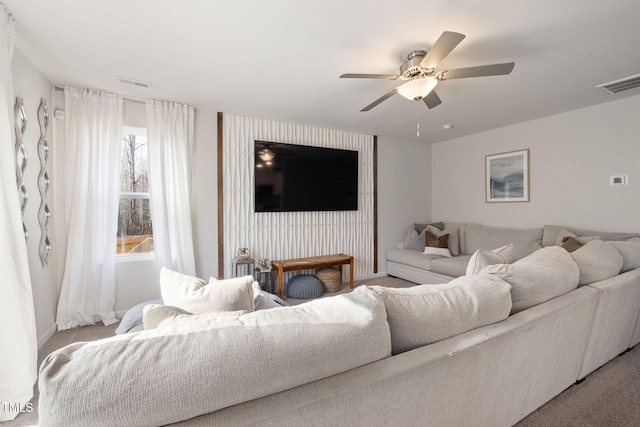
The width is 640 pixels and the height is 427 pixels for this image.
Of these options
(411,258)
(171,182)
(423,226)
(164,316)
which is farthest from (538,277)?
(171,182)

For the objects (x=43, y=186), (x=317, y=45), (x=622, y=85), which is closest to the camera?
(x=317, y=45)

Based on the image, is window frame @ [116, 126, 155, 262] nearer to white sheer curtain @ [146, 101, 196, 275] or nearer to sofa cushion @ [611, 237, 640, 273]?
white sheer curtain @ [146, 101, 196, 275]

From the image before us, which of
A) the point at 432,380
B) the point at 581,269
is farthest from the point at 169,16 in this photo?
the point at 581,269

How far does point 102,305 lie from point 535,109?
543cm

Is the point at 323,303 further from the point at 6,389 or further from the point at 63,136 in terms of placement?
the point at 63,136

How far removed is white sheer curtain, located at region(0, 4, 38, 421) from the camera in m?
1.55

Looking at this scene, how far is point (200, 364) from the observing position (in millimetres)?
645

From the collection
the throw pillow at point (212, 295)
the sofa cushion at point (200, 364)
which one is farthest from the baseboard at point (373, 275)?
the sofa cushion at point (200, 364)

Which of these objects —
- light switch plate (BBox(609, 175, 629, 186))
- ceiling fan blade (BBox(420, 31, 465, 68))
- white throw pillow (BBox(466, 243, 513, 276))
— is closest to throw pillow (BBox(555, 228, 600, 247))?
light switch plate (BBox(609, 175, 629, 186))

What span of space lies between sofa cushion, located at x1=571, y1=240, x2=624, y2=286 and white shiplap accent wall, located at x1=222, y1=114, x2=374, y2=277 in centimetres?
281

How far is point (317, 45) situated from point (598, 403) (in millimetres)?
2961

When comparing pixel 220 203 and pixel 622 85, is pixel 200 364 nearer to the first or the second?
pixel 220 203

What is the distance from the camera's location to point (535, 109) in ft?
10.7

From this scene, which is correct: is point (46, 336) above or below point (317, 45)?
below
